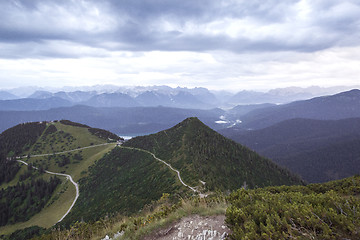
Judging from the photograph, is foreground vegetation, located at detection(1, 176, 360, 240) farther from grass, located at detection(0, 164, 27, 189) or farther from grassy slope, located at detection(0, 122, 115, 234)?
grass, located at detection(0, 164, 27, 189)

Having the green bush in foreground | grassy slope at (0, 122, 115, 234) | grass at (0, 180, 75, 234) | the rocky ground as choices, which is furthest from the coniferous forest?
the green bush in foreground

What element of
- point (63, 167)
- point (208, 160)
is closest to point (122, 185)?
point (208, 160)

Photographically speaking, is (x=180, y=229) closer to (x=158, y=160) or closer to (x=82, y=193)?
(x=158, y=160)

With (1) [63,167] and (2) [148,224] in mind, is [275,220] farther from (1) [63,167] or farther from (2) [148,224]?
(1) [63,167]

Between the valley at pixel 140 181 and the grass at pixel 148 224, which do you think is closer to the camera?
the grass at pixel 148 224

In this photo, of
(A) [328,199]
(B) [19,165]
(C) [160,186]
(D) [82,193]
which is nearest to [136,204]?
(C) [160,186]

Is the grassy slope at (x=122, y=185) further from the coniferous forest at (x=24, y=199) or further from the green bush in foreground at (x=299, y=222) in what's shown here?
the green bush in foreground at (x=299, y=222)

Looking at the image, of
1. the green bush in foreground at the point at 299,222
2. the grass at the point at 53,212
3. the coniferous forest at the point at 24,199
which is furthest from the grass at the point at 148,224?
the coniferous forest at the point at 24,199
